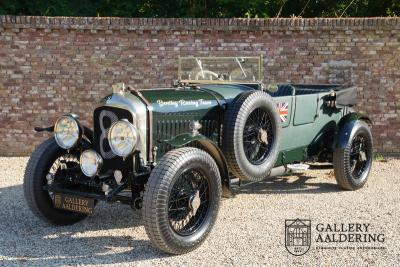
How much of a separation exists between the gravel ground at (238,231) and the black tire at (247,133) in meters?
0.53

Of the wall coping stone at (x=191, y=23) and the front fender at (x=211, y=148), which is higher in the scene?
the wall coping stone at (x=191, y=23)

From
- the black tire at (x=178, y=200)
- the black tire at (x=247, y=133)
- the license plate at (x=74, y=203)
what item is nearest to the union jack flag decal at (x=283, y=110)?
the black tire at (x=247, y=133)

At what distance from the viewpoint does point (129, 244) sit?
4547 millimetres

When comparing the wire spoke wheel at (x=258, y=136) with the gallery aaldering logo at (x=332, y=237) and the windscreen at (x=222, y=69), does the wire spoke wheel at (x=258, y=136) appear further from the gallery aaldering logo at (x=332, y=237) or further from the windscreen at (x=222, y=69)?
the windscreen at (x=222, y=69)

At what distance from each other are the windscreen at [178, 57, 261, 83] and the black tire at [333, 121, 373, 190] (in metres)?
1.33

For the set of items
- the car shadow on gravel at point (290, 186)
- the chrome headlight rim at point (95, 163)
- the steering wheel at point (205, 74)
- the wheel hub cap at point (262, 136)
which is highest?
the steering wheel at point (205, 74)

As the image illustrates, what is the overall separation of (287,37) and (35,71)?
4.11 m

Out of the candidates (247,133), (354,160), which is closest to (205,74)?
(247,133)

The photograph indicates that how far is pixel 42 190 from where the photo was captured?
4957mm

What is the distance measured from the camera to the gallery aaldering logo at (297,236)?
4439mm

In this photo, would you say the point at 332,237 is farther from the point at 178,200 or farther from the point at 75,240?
the point at 75,240

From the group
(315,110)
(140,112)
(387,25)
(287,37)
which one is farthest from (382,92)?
(140,112)

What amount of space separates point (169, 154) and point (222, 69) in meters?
2.24

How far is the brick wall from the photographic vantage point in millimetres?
8430
